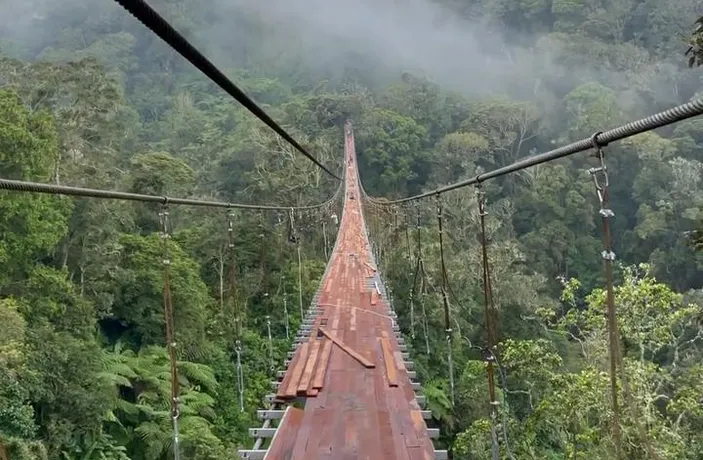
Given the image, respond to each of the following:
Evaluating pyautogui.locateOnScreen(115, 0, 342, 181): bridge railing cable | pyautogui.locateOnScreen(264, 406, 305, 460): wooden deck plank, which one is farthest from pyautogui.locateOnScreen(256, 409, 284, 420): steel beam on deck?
pyautogui.locateOnScreen(115, 0, 342, 181): bridge railing cable

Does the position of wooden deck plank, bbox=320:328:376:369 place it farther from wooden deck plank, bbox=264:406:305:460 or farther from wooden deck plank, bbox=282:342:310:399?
wooden deck plank, bbox=264:406:305:460

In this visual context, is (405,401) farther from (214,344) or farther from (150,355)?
(214,344)

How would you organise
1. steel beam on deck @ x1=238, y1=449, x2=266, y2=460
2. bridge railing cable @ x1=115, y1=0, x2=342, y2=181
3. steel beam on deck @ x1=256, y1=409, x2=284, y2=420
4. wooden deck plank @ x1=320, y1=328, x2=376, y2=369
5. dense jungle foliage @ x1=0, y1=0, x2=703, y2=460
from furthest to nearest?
dense jungle foliage @ x1=0, y1=0, x2=703, y2=460, wooden deck plank @ x1=320, y1=328, x2=376, y2=369, steel beam on deck @ x1=256, y1=409, x2=284, y2=420, steel beam on deck @ x1=238, y1=449, x2=266, y2=460, bridge railing cable @ x1=115, y1=0, x2=342, y2=181

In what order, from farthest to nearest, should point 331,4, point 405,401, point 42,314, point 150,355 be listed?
1. point 331,4
2. point 150,355
3. point 42,314
4. point 405,401

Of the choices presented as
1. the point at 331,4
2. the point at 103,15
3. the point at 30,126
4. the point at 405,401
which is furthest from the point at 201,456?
the point at 331,4

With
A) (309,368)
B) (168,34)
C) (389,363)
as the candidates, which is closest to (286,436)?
(309,368)

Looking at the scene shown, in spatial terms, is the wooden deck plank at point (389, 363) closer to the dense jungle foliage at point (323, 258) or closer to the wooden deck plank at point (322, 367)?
the wooden deck plank at point (322, 367)
